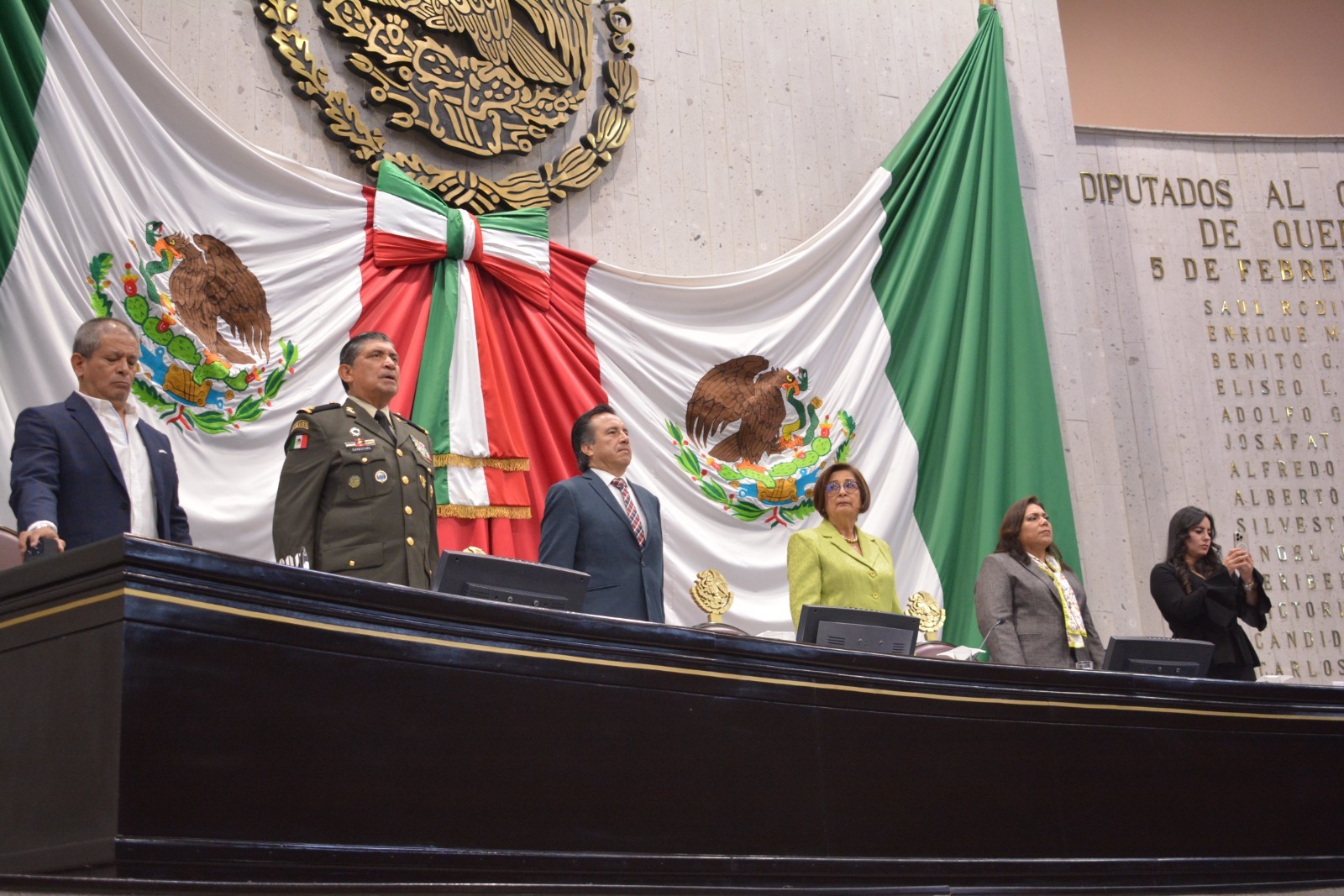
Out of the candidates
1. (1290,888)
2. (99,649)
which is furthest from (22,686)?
(1290,888)

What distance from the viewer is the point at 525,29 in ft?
16.6

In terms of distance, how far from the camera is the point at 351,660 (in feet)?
6.83

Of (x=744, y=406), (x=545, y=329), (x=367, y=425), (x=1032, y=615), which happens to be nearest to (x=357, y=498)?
(x=367, y=425)

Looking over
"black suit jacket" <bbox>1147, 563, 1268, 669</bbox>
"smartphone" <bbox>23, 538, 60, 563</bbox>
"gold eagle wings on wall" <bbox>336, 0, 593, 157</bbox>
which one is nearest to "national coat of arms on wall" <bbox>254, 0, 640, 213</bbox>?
"gold eagle wings on wall" <bbox>336, 0, 593, 157</bbox>

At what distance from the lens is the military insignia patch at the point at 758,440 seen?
500 centimetres

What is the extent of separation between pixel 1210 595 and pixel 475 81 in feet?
9.59

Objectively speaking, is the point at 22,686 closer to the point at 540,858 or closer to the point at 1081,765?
the point at 540,858

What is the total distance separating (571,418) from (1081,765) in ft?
7.08

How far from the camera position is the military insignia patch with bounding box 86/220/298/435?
3.95 m

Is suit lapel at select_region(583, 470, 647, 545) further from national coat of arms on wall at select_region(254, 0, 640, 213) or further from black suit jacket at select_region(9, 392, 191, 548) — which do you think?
national coat of arms on wall at select_region(254, 0, 640, 213)

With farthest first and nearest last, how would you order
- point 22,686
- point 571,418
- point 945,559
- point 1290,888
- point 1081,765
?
point 945,559, point 571,418, point 1290,888, point 1081,765, point 22,686

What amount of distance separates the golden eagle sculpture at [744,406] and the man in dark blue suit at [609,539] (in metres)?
1.49

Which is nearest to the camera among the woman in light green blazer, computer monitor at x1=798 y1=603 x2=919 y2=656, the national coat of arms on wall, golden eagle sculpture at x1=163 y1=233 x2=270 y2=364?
computer monitor at x1=798 y1=603 x2=919 y2=656

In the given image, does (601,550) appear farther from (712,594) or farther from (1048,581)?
(712,594)
